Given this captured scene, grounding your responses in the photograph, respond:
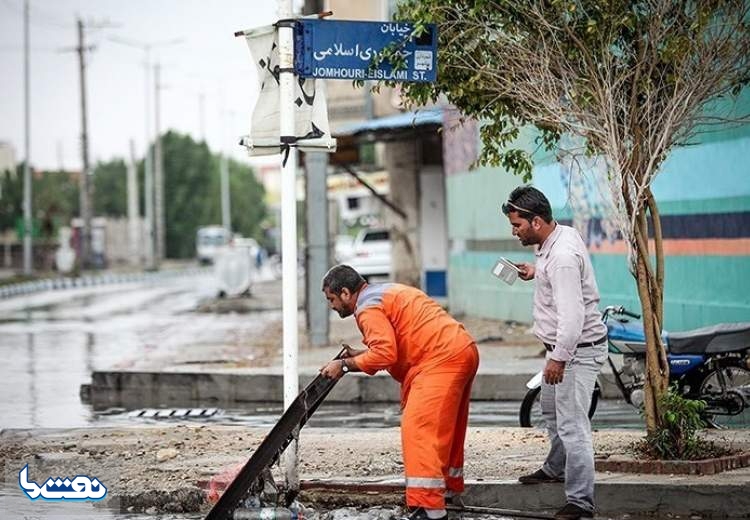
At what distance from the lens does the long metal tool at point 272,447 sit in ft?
26.2

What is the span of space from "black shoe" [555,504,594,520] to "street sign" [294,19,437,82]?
116 inches

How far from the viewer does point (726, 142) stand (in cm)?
1547

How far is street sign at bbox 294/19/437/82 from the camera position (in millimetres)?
9078

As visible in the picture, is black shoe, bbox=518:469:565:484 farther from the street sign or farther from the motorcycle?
the street sign

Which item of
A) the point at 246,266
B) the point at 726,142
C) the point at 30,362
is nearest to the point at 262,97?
the point at 726,142

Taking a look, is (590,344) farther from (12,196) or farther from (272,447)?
(12,196)

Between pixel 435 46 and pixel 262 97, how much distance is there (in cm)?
119

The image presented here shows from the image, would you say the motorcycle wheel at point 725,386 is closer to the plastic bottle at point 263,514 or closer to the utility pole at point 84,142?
the plastic bottle at point 263,514

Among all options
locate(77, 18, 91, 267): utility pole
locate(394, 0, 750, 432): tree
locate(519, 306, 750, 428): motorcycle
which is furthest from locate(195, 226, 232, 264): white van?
locate(394, 0, 750, 432): tree

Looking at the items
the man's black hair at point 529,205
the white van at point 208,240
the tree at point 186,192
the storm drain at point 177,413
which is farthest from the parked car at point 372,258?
the tree at point 186,192

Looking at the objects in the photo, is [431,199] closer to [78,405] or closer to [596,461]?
[78,405]

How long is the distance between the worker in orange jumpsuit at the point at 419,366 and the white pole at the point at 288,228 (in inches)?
29.4

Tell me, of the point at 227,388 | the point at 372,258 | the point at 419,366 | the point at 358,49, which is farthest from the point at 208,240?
the point at 419,366

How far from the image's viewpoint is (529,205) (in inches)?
323
